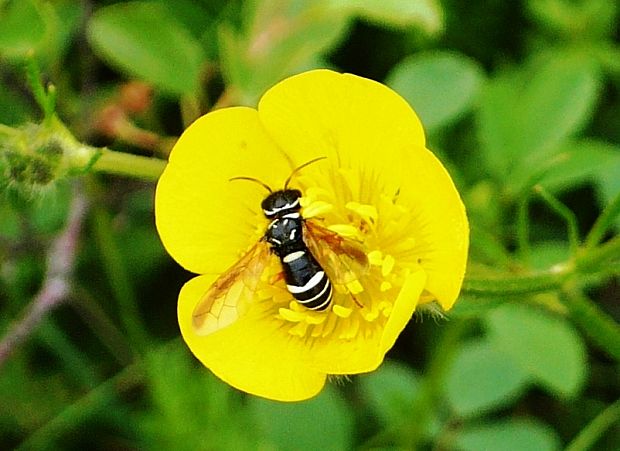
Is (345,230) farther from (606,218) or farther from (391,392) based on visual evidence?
(391,392)

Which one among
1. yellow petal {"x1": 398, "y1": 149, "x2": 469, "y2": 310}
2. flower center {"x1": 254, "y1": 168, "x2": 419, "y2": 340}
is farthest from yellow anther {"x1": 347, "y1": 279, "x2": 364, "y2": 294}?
yellow petal {"x1": 398, "y1": 149, "x2": 469, "y2": 310}

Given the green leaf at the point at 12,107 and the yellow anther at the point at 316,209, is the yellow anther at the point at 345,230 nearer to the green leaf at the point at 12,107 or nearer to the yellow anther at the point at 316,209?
the yellow anther at the point at 316,209

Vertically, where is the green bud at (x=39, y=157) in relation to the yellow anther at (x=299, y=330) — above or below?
above

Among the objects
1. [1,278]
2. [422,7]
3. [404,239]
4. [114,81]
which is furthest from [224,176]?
[114,81]

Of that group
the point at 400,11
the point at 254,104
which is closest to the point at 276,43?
the point at 254,104

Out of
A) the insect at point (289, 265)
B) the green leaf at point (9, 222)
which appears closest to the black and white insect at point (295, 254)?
the insect at point (289, 265)

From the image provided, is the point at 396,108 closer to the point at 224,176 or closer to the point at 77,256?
the point at 224,176
